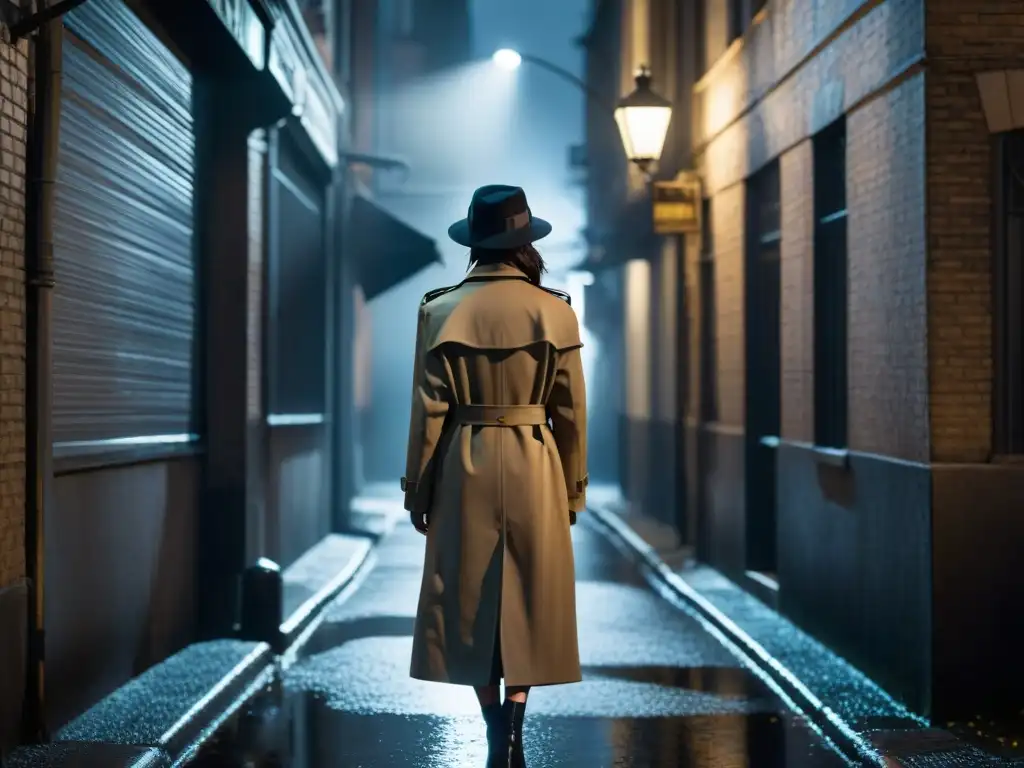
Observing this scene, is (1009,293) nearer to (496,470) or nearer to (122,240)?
(496,470)

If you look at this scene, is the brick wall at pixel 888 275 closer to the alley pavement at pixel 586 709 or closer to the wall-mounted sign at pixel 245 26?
the alley pavement at pixel 586 709

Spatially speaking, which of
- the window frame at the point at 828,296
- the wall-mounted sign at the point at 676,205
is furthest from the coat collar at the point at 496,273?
the wall-mounted sign at the point at 676,205

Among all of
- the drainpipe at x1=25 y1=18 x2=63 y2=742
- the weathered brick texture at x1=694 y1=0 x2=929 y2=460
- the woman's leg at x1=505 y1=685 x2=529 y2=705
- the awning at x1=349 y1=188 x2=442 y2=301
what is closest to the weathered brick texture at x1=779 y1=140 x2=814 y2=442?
the weathered brick texture at x1=694 y1=0 x2=929 y2=460

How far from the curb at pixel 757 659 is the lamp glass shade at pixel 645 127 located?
3525 mm

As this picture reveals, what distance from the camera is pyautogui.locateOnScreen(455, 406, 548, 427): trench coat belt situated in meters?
5.49

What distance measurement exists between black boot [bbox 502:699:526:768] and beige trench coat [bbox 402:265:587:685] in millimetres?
96

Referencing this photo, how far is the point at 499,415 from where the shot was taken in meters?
5.49

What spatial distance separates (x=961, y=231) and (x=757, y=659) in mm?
2957

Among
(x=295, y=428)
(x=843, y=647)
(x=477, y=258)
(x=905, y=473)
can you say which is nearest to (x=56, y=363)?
(x=477, y=258)

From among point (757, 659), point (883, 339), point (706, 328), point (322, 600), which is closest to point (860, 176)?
point (883, 339)

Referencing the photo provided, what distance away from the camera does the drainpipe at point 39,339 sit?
20.5 feet

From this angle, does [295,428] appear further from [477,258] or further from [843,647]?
[477,258]

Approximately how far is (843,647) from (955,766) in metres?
2.72

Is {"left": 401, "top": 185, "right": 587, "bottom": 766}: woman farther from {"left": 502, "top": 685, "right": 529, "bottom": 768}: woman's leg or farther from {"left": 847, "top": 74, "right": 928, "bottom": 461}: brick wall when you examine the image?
{"left": 847, "top": 74, "right": 928, "bottom": 461}: brick wall
